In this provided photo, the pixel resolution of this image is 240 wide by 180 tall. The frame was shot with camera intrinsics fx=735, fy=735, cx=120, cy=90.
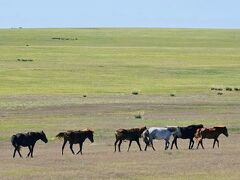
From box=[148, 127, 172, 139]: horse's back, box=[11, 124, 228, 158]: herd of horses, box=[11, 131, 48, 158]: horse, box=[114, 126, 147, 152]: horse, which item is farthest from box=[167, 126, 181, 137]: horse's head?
box=[11, 131, 48, 158]: horse

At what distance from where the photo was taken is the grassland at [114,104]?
82.9 feet

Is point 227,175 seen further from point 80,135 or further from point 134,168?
point 80,135

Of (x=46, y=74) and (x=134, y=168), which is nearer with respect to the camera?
(x=134, y=168)

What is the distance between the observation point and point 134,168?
24.9m

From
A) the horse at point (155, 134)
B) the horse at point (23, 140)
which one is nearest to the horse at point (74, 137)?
the horse at point (23, 140)

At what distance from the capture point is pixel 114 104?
50812mm

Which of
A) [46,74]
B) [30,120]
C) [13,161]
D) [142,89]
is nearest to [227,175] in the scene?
[13,161]

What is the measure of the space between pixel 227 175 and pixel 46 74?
187ft

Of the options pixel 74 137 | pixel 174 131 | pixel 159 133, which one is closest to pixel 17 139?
pixel 74 137

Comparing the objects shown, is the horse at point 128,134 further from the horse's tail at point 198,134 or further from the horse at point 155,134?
the horse's tail at point 198,134

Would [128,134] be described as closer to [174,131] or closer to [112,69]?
[174,131]

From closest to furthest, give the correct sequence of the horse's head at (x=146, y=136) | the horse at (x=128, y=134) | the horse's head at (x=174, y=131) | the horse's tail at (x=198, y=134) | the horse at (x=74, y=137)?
the horse at (x=74, y=137), the horse's head at (x=146, y=136), the horse at (x=128, y=134), the horse's head at (x=174, y=131), the horse's tail at (x=198, y=134)

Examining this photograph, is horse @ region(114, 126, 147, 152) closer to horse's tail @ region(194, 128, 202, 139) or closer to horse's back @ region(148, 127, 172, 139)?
horse's back @ region(148, 127, 172, 139)

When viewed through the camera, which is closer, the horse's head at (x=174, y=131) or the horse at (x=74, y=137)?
the horse at (x=74, y=137)
